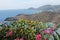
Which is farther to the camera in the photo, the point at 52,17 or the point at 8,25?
the point at 52,17

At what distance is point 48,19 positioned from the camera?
585cm

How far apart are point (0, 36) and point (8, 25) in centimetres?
32

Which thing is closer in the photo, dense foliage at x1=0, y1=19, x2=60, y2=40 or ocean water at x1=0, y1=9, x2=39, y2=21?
dense foliage at x1=0, y1=19, x2=60, y2=40

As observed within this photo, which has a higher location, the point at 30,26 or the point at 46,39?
the point at 30,26

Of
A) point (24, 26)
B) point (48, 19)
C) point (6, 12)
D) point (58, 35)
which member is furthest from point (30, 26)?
point (6, 12)

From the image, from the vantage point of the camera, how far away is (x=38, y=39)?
15.1 ft

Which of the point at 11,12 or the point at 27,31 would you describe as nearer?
the point at 27,31

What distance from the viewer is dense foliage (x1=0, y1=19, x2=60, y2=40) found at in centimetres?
458

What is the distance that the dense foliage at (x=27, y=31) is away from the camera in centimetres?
458

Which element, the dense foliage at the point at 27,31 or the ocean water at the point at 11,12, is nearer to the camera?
the dense foliage at the point at 27,31

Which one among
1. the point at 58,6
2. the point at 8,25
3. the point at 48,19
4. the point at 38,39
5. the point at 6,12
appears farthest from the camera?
the point at 58,6

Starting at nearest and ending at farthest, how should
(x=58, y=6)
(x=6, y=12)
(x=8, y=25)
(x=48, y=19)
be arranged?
1. (x=8, y=25)
2. (x=48, y=19)
3. (x=6, y=12)
4. (x=58, y=6)

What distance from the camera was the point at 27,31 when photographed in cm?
458

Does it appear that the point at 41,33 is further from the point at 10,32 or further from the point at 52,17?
the point at 52,17
